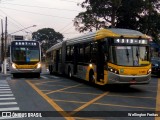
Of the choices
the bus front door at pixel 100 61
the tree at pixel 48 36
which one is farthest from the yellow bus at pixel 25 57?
the tree at pixel 48 36

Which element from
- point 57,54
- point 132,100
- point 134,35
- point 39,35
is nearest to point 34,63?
point 57,54

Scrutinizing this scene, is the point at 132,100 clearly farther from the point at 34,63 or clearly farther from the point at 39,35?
the point at 39,35

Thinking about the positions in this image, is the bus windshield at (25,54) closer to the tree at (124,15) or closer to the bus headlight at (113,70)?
the bus headlight at (113,70)

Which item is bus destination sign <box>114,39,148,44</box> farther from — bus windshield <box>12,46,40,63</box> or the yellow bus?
bus windshield <box>12,46,40,63</box>

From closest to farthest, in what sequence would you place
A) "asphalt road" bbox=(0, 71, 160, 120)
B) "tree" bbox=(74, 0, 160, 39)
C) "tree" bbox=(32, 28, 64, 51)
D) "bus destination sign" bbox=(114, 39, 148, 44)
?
"asphalt road" bbox=(0, 71, 160, 120)
"bus destination sign" bbox=(114, 39, 148, 44)
"tree" bbox=(74, 0, 160, 39)
"tree" bbox=(32, 28, 64, 51)

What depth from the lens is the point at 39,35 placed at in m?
118

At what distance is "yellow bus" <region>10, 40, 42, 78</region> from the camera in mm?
26422

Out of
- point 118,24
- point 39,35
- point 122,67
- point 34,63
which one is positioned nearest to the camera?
point 122,67

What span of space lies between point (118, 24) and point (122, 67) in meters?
31.1

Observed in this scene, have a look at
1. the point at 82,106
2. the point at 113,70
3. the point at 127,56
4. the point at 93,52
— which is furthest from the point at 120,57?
the point at 82,106

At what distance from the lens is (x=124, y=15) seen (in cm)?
4541

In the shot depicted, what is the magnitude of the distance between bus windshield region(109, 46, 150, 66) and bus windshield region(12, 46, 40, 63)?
1152cm

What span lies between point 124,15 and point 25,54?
2158 cm

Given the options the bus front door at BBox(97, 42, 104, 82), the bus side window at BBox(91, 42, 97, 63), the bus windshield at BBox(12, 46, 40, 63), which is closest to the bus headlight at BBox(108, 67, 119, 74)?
the bus front door at BBox(97, 42, 104, 82)
